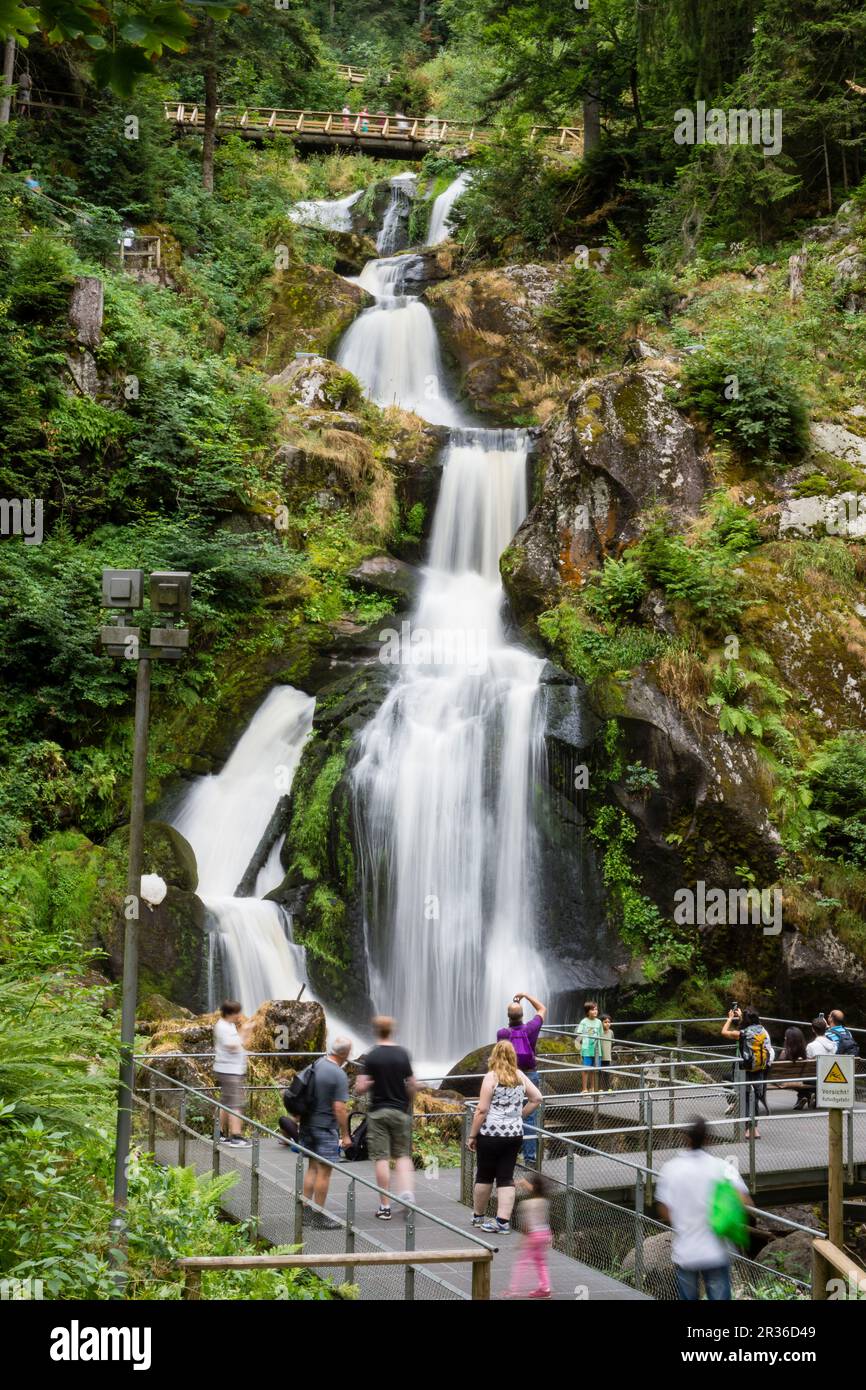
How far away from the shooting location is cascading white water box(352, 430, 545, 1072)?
16.7 metres

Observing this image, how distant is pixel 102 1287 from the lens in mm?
5340

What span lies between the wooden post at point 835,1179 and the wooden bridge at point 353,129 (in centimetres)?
3578

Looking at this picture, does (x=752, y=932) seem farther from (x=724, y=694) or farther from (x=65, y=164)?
(x=65, y=164)

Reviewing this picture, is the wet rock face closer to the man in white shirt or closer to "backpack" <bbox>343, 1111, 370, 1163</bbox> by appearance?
"backpack" <bbox>343, 1111, 370, 1163</bbox>

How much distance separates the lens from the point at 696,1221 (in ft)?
21.3

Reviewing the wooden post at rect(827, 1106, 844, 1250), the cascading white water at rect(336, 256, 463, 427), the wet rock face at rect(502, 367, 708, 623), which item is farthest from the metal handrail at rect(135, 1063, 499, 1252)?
the cascading white water at rect(336, 256, 463, 427)

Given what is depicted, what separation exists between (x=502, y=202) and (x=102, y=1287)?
1230 inches

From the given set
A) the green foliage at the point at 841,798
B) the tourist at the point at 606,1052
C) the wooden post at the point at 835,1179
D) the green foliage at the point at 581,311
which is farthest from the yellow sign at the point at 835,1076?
the green foliage at the point at 581,311

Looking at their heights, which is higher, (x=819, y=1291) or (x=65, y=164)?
(x=65, y=164)

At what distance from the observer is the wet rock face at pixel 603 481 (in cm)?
2088

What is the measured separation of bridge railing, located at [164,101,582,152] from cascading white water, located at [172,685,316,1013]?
26216 mm

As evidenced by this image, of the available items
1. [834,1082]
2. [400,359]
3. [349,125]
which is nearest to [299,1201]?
[834,1082]

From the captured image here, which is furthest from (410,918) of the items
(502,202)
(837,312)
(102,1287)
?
(502,202)
